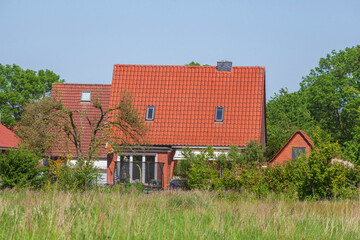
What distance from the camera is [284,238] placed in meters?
7.66

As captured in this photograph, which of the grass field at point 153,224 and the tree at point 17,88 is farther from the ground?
the tree at point 17,88

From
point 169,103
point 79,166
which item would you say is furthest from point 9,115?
point 79,166

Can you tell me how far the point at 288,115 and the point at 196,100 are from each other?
30.1 m

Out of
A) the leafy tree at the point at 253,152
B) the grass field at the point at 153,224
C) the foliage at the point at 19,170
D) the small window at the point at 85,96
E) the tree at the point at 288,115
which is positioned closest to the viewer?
the grass field at the point at 153,224

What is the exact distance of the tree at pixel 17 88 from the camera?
5622 centimetres

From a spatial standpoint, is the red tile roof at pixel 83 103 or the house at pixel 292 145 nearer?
the house at pixel 292 145

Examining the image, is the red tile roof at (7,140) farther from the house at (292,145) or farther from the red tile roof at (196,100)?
the house at (292,145)

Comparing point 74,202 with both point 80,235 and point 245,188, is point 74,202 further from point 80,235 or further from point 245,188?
point 245,188

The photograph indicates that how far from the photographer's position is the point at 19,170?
18969 mm

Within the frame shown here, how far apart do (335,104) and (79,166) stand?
41281 millimetres

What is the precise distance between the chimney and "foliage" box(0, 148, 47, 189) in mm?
21266

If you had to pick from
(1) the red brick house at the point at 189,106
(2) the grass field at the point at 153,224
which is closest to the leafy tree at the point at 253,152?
(1) the red brick house at the point at 189,106

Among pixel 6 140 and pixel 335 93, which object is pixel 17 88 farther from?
pixel 335 93

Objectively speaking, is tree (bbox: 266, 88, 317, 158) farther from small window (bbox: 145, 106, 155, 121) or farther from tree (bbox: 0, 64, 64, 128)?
tree (bbox: 0, 64, 64, 128)
